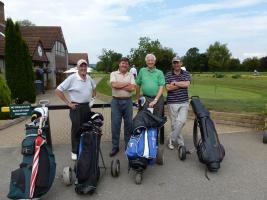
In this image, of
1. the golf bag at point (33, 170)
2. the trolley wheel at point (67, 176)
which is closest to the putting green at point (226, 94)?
the trolley wheel at point (67, 176)

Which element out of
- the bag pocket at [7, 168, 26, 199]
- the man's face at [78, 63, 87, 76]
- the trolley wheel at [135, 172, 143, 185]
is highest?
the man's face at [78, 63, 87, 76]

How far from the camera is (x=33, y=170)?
4.30m

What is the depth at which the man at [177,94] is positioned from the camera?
654cm

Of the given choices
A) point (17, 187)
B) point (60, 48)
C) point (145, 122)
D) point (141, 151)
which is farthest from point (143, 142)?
point (60, 48)

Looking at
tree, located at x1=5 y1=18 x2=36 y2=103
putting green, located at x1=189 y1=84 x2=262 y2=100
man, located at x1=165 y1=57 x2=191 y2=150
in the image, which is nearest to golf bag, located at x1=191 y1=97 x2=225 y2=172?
man, located at x1=165 y1=57 x2=191 y2=150

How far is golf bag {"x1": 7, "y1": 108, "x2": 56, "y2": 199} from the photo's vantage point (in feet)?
13.8

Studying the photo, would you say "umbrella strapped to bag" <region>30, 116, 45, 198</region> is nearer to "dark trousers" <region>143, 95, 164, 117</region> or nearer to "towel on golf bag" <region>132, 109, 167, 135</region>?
"towel on golf bag" <region>132, 109, 167, 135</region>

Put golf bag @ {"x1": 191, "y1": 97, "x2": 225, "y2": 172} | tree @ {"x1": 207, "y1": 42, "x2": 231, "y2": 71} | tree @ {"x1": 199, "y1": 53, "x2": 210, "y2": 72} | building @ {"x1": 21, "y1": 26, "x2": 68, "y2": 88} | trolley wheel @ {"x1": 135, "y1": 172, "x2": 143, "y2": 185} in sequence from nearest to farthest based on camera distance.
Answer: trolley wheel @ {"x1": 135, "y1": 172, "x2": 143, "y2": 185}, golf bag @ {"x1": 191, "y1": 97, "x2": 225, "y2": 172}, building @ {"x1": 21, "y1": 26, "x2": 68, "y2": 88}, tree @ {"x1": 199, "y1": 53, "x2": 210, "y2": 72}, tree @ {"x1": 207, "y1": 42, "x2": 231, "y2": 71}

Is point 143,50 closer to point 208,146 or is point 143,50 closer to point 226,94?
point 226,94

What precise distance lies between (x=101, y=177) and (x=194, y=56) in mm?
81558

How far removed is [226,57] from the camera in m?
99.6

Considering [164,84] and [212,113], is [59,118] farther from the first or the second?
[164,84]

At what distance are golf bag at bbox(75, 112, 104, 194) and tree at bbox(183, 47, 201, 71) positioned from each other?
69.3 meters

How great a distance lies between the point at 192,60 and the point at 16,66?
6858 cm
